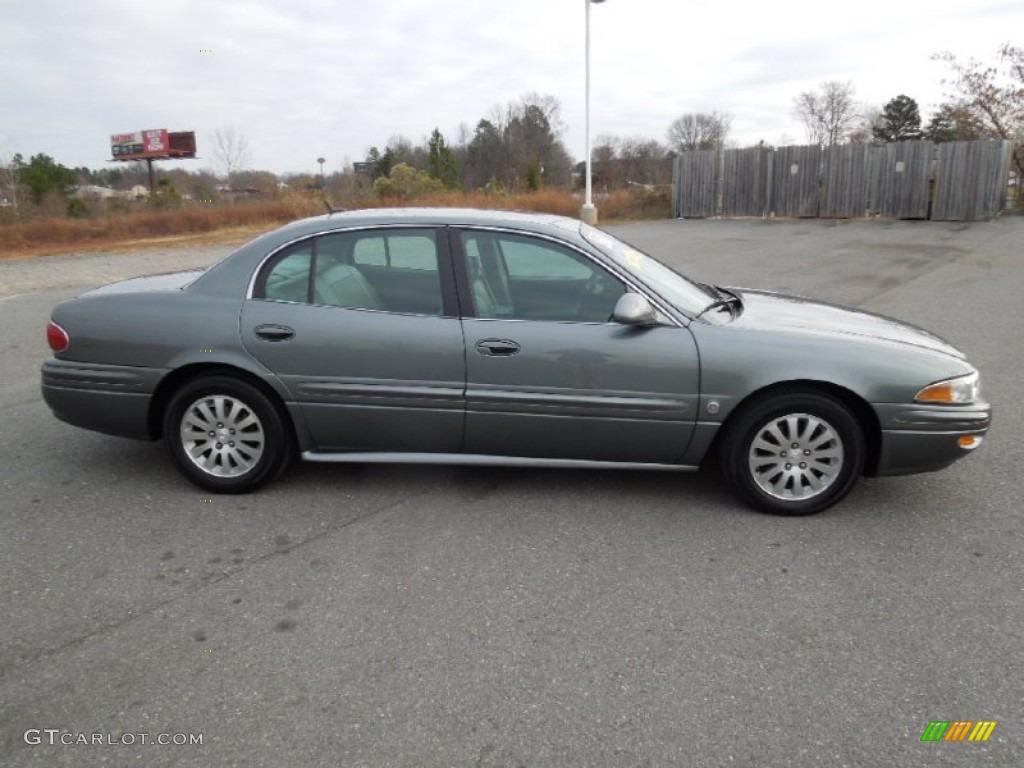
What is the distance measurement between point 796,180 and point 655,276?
2582cm

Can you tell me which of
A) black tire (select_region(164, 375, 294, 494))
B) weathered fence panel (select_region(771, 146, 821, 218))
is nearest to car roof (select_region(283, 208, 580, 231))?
black tire (select_region(164, 375, 294, 494))

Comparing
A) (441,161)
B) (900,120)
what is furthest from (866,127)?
(441,161)

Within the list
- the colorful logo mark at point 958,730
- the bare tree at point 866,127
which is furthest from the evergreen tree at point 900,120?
the colorful logo mark at point 958,730

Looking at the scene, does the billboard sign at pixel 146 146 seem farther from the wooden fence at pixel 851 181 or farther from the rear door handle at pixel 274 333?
the rear door handle at pixel 274 333

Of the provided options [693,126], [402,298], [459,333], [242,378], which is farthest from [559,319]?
[693,126]

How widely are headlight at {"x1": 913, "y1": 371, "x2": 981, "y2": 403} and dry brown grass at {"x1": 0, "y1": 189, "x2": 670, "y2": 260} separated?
16970 millimetres

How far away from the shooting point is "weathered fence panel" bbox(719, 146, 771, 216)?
28.1 m

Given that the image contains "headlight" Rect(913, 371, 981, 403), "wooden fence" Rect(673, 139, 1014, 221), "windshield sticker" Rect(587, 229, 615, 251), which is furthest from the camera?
"wooden fence" Rect(673, 139, 1014, 221)

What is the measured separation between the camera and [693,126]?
73.8 m

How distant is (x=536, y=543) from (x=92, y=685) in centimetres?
189

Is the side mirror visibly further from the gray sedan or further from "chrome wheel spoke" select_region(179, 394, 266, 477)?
"chrome wheel spoke" select_region(179, 394, 266, 477)

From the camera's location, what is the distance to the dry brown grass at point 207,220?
23.0 metres

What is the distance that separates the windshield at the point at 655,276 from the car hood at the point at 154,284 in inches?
90.9

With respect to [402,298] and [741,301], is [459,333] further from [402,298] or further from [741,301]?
[741,301]
